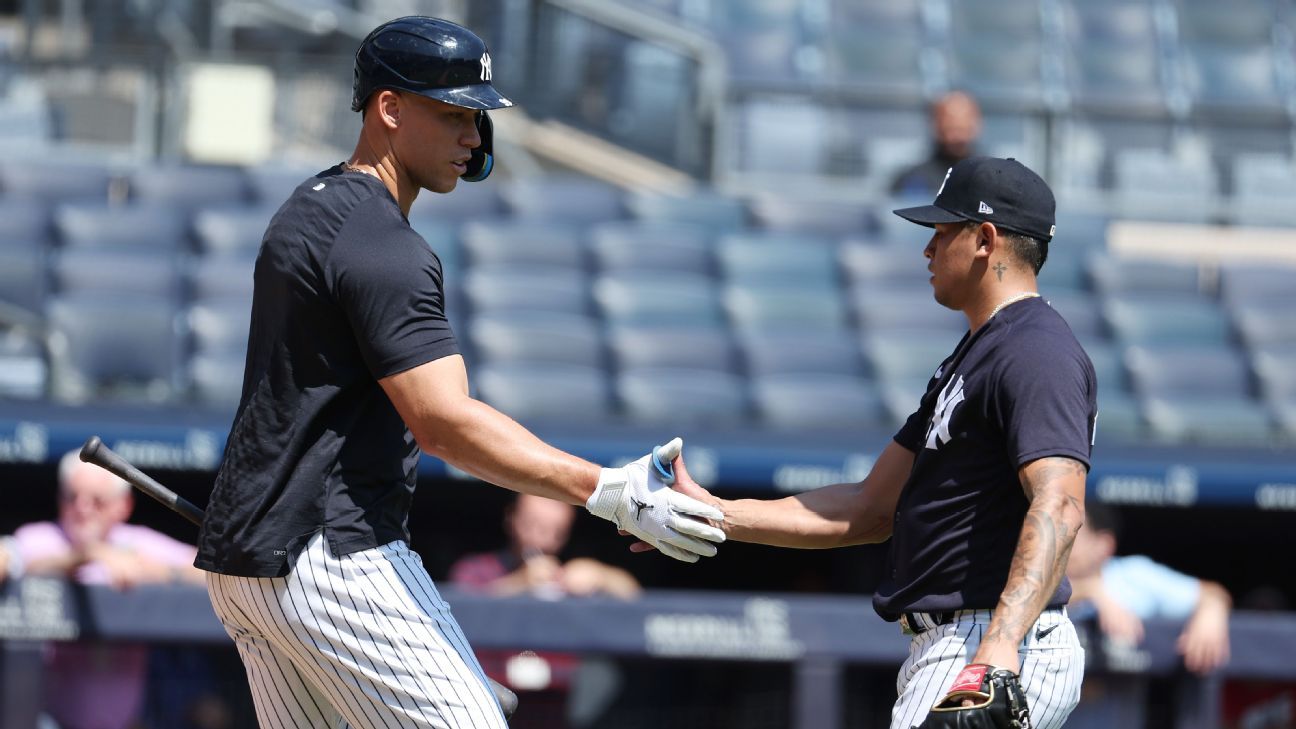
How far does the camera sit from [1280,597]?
659 cm

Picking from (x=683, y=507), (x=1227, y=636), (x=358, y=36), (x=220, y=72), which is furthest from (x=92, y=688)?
(x=358, y=36)

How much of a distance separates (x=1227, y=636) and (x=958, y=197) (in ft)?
7.83

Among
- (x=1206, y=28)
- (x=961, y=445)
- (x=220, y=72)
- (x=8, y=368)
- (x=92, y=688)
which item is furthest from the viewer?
(x=1206, y=28)

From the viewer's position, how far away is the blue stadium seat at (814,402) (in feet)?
20.6

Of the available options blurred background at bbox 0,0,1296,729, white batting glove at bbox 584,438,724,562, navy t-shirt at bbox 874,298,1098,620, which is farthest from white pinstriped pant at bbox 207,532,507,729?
blurred background at bbox 0,0,1296,729

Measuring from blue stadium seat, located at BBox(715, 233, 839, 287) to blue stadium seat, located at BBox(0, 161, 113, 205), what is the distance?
2.78 meters

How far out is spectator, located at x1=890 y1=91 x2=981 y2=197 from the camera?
6980 millimetres

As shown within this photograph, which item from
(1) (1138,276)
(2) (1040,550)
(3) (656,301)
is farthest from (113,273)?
(2) (1040,550)

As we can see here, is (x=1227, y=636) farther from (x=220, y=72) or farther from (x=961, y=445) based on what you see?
(x=220, y=72)

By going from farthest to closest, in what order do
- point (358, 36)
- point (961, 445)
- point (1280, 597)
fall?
1. point (358, 36)
2. point (1280, 597)
3. point (961, 445)

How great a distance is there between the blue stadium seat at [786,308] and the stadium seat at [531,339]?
0.65m

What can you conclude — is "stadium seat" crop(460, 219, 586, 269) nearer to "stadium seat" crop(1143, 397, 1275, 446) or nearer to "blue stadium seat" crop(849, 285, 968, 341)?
"blue stadium seat" crop(849, 285, 968, 341)

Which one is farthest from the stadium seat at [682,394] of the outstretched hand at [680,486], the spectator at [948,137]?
the outstretched hand at [680,486]

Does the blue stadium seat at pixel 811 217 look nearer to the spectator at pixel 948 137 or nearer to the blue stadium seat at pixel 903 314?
the spectator at pixel 948 137
